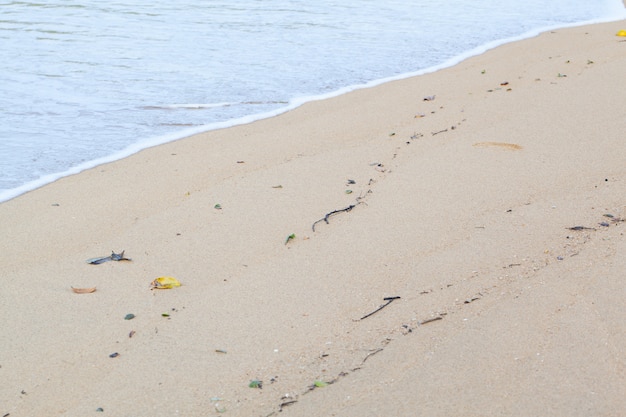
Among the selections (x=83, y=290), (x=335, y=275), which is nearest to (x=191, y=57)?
(x=83, y=290)

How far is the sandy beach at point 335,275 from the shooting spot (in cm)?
196

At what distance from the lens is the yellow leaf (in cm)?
255

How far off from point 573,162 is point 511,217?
28.4 inches

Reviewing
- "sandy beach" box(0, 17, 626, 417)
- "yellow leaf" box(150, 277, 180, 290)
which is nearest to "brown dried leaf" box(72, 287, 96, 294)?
"sandy beach" box(0, 17, 626, 417)

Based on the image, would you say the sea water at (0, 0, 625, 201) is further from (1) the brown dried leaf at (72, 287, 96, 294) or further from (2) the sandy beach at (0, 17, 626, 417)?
(1) the brown dried leaf at (72, 287, 96, 294)

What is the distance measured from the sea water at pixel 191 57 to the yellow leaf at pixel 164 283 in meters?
1.32

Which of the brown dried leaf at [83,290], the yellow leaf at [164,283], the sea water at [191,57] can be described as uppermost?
the sea water at [191,57]

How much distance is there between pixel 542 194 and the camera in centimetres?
312

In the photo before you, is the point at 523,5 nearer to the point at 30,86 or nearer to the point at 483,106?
the point at 483,106

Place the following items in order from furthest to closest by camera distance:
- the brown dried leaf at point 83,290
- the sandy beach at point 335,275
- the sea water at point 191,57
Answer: the sea water at point 191,57
the brown dried leaf at point 83,290
the sandy beach at point 335,275

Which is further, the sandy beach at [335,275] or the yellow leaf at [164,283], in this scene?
the yellow leaf at [164,283]

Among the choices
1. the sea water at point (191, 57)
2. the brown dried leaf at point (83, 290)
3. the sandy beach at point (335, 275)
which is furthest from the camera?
the sea water at point (191, 57)

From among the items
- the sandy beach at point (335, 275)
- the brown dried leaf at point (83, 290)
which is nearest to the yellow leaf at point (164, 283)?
the sandy beach at point (335, 275)

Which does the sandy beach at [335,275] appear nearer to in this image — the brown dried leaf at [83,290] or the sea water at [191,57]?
the brown dried leaf at [83,290]
